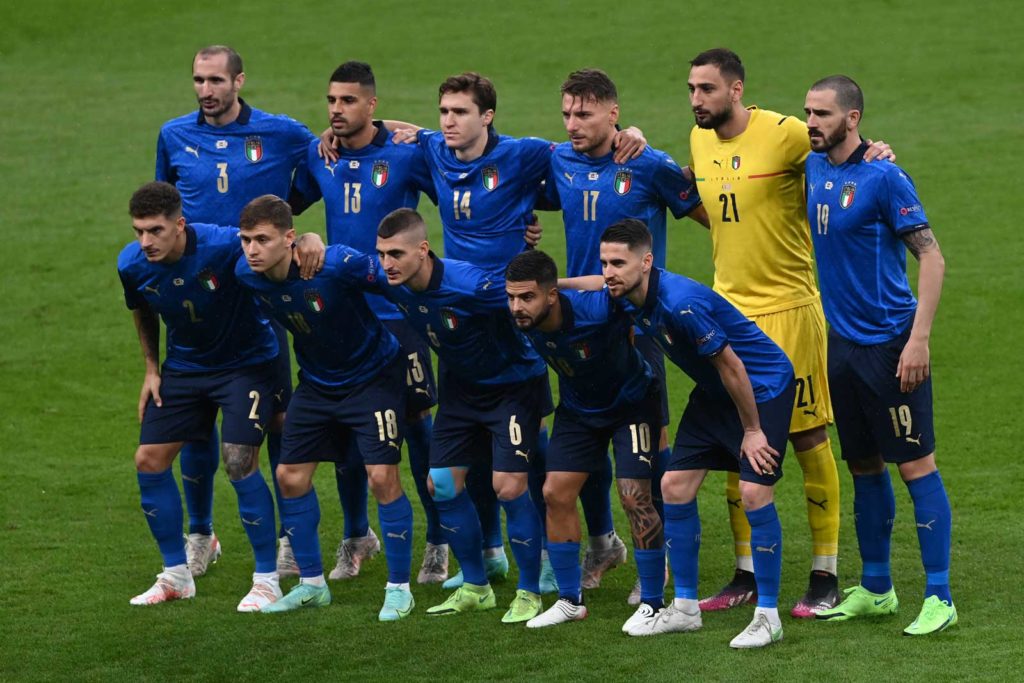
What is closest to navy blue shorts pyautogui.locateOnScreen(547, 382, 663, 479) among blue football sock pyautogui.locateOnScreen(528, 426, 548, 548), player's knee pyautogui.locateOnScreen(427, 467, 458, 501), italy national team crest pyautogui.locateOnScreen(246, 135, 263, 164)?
player's knee pyautogui.locateOnScreen(427, 467, 458, 501)

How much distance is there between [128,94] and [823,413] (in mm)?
16280

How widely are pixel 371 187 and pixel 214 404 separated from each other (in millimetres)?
1436

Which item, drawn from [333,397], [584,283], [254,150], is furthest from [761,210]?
[254,150]

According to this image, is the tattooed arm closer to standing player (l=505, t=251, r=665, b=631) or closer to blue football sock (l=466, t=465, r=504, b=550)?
standing player (l=505, t=251, r=665, b=631)

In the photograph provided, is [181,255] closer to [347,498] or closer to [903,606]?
[347,498]

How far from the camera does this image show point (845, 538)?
9.38 meters

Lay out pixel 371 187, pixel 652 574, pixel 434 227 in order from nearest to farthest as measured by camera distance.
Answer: pixel 652 574
pixel 371 187
pixel 434 227

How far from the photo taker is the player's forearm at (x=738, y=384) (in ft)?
23.8

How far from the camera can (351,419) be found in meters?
8.36

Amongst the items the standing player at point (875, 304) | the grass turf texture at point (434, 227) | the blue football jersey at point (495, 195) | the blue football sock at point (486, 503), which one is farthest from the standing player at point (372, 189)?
the standing player at point (875, 304)

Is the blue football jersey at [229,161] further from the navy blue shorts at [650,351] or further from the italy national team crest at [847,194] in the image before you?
the italy national team crest at [847,194]

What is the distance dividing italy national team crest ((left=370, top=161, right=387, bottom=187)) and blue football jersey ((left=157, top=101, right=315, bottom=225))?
25.0 inches

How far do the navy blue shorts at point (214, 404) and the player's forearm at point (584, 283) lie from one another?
1.83 meters

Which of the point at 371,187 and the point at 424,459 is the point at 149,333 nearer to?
the point at 371,187
